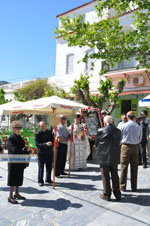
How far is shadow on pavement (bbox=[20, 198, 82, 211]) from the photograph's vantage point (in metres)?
4.38

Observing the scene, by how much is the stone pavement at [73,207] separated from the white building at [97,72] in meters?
11.2

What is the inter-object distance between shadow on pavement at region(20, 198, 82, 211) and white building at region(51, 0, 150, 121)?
12.0 metres

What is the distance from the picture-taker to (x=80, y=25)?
11977mm

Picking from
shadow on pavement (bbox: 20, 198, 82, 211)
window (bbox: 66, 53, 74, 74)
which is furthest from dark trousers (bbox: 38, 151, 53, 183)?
window (bbox: 66, 53, 74, 74)

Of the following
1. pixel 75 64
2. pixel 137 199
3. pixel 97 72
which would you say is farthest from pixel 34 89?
pixel 137 199

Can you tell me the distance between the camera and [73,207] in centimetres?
435

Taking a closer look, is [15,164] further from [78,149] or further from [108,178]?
[78,149]

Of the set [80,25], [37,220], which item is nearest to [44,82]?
[80,25]

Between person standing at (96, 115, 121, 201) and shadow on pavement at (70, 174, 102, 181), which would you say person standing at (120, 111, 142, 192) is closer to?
person standing at (96, 115, 121, 201)

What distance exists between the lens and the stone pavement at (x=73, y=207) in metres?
3.76

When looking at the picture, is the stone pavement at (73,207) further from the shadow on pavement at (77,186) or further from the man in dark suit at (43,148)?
the man in dark suit at (43,148)

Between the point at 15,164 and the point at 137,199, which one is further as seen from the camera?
the point at 137,199

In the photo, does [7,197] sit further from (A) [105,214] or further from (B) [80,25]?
(B) [80,25]

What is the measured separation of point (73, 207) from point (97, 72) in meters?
15.6
